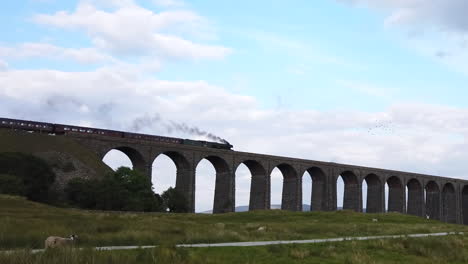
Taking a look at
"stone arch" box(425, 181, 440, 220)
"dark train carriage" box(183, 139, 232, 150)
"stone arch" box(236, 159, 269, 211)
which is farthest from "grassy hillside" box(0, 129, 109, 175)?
"stone arch" box(425, 181, 440, 220)

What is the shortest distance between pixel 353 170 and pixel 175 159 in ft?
140

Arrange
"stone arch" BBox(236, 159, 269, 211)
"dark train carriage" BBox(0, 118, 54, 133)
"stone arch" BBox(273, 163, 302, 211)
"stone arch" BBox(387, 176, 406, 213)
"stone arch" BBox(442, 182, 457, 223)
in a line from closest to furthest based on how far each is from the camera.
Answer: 1. "dark train carriage" BBox(0, 118, 54, 133)
2. "stone arch" BBox(236, 159, 269, 211)
3. "stone arch" BBox(273, 163, 302, 211)
4. "stone arch" BBox(387, 176, 406, 213)
5. "stone arch" BBox(442, 182, 457, 223)

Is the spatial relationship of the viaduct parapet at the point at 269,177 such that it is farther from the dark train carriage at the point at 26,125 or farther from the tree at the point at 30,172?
the tree at the point at 30,172

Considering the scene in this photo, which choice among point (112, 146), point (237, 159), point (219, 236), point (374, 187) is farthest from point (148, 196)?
point (374, 187)

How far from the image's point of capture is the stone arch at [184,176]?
239ft

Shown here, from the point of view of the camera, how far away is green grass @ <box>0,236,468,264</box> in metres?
10.8

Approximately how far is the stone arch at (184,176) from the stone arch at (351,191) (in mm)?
39146

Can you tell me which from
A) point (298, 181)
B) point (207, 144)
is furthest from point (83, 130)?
point (298, 181)

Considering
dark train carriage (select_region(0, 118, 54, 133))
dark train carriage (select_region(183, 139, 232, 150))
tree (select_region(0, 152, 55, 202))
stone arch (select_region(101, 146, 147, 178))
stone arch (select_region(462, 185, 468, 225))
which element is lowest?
stone arch (select_region(462, 185, 468, 225))

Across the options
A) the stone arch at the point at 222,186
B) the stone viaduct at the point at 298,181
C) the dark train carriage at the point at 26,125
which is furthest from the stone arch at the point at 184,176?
the dark train carriage at the point at 26,125

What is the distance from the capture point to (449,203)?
130 metres

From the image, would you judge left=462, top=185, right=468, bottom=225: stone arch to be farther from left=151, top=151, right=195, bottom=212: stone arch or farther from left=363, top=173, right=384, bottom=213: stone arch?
left=151, top=151, right=195, bottom=212: stone arch

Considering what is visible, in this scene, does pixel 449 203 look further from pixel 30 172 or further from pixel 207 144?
pixel 30 172

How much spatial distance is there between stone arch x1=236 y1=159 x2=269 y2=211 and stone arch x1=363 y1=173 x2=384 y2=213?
32.3 metres
